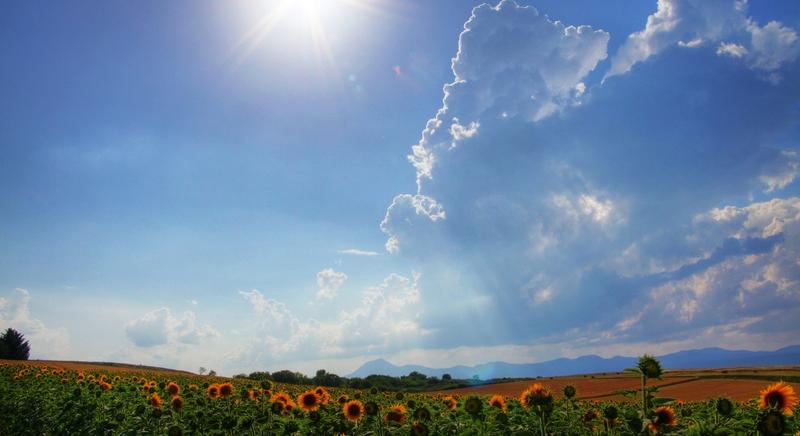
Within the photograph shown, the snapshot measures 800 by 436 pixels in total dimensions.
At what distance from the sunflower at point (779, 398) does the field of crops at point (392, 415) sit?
0.04 feet

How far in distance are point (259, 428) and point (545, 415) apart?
4.88 metres

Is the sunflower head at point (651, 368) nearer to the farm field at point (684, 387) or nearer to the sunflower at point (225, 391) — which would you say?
the sunflower at point (225, 391)

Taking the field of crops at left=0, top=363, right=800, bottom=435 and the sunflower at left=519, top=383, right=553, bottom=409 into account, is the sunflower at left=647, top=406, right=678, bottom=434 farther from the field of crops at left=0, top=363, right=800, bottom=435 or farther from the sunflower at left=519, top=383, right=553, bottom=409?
the sunflower at left=519, top=383, right=553, bottom=409

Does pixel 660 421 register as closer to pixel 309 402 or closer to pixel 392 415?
pixel 392 415

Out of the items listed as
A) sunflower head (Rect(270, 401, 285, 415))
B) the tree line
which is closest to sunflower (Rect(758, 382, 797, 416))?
sunflower head (Rect(270, 401, 285, 415))

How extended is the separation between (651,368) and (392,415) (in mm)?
3678

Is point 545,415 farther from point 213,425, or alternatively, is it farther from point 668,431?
Answer: point 213,425

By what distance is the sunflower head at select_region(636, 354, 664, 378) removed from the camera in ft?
17.7

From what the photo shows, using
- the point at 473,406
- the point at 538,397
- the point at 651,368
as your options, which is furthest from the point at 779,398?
the point at 473,406

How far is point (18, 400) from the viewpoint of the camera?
15031 millimetres

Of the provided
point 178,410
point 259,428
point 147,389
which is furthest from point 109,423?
point 147,389

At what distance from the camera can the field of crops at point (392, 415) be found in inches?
211

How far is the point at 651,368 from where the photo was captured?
5.39 m

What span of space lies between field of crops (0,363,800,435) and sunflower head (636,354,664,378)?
71 mm
